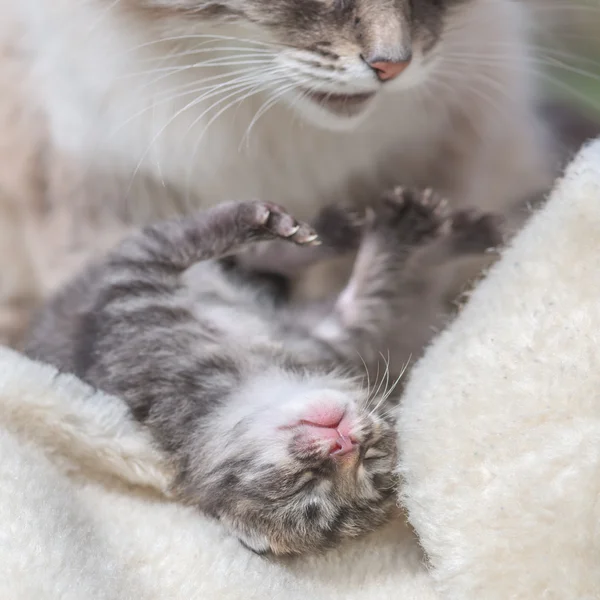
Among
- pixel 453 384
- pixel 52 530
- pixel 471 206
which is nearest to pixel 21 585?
pixel 52 530

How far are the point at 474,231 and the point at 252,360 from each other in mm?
398

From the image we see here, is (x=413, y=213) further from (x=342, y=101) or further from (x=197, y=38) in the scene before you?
(x=197, y=38)

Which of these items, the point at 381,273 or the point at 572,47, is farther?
the point at 381,273

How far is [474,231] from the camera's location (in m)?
1.07

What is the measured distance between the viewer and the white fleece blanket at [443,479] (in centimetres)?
67

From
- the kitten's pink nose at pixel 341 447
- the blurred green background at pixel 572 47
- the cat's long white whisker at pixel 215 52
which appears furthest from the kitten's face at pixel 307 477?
the blurred green background at pixel 572 47

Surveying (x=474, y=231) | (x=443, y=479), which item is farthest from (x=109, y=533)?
(x=474, y=231)

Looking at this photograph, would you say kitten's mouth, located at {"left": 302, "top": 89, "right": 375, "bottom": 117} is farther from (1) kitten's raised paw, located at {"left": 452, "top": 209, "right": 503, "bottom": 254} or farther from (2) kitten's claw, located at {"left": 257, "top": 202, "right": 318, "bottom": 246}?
(1) kitten's raised paw, located at {"left": 452, "top": 209, "right": 503, "bottom": 254}

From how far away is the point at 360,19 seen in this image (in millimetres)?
789

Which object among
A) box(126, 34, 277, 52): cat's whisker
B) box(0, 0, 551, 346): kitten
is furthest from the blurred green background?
box(126, 34, 277, 52): cat's whisker

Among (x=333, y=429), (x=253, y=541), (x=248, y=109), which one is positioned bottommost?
(x=253, y=541)

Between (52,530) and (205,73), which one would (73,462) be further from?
(205,73)

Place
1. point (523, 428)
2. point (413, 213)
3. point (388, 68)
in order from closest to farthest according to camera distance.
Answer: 1. point (523, 428)
2. point (388, 68)
3. point (413, 213)

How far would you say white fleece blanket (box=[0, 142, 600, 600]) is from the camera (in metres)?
0.67
